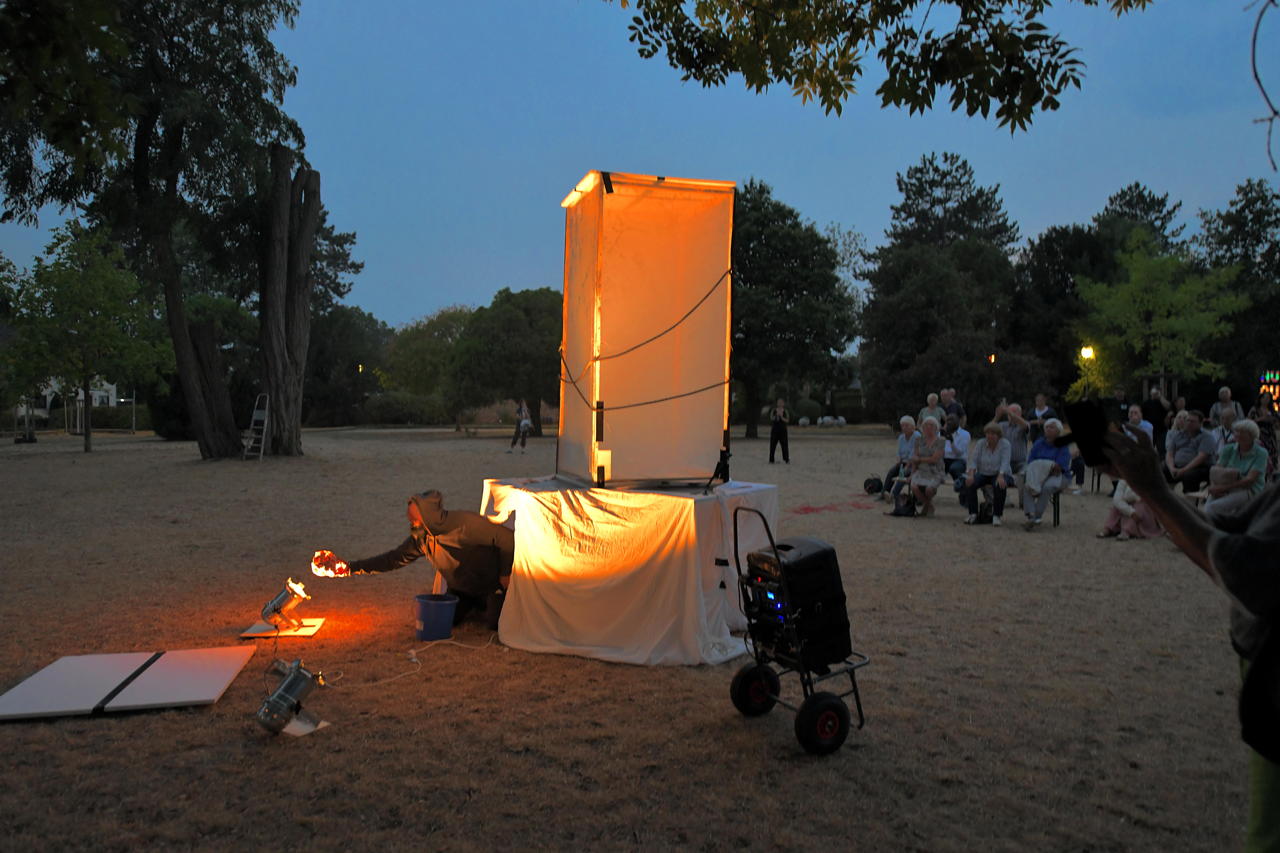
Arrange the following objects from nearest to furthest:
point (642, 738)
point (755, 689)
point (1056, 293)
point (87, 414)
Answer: point (642, 738), point (755, 689), point (87, 414), point (1056, 293)

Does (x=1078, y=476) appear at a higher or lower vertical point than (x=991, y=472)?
lower

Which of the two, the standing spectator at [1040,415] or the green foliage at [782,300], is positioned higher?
the green foliage at [782,300]

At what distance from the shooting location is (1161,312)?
40188 millimetres

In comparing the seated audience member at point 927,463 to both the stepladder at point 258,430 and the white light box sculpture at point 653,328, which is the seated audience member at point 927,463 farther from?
the stepladder at point 258,430

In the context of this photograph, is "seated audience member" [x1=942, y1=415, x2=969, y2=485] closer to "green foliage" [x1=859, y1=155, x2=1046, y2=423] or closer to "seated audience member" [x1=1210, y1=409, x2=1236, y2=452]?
"seated audience member" [x1=1210, y1=409, x2=1236, y2=452]

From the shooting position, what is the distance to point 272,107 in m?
21.2

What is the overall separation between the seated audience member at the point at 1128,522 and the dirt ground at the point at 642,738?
6.44ft

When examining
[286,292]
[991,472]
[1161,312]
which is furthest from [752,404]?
[991,472]

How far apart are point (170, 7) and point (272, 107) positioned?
9.34 feet

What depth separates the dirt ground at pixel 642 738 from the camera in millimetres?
3359

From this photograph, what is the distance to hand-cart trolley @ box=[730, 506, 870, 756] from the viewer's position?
4.00m

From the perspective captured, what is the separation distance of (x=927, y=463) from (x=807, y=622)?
8648 mm

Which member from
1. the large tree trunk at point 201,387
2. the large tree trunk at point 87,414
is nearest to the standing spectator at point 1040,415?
the large tree trunk at point 201,387

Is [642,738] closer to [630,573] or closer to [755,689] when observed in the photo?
[755,689]
